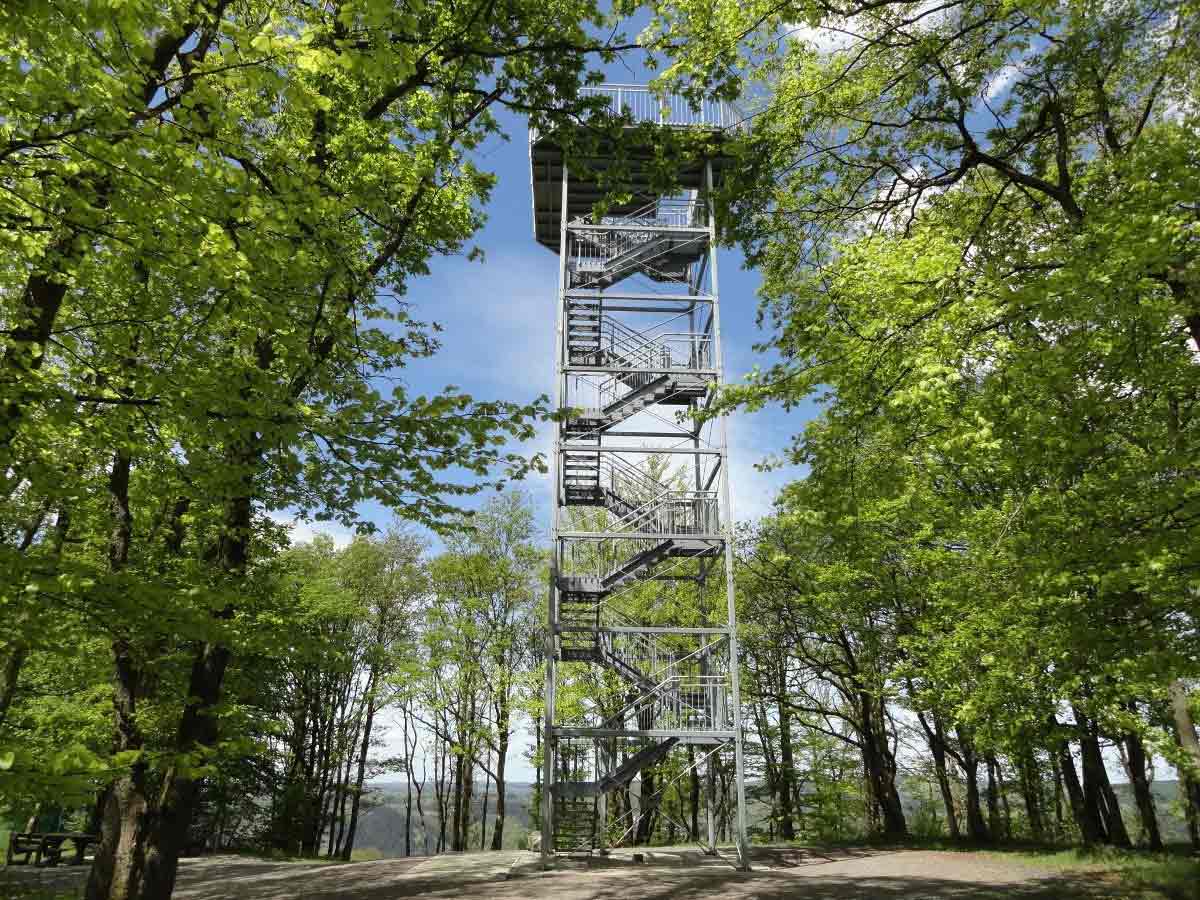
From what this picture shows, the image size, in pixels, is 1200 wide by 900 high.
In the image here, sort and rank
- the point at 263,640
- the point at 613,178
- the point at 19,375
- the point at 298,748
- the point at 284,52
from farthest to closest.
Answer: the point at 298,748 < the point at 263,640 < the point at 613,178 < the point at 19,375 < the point at 284,52

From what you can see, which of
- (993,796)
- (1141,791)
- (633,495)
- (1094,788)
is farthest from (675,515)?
(993,796)

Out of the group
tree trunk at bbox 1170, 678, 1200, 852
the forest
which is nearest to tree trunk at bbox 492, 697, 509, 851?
the forest

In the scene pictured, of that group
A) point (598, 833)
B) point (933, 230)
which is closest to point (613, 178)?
point (933, 230)

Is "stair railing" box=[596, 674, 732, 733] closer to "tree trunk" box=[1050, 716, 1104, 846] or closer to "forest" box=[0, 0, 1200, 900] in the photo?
"forest" box=[0, 0, 1200, 900]

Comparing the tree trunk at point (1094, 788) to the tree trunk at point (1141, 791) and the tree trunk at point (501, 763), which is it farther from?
the tree trunk at point (501, 763)

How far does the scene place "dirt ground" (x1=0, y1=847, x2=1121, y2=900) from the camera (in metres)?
11.4

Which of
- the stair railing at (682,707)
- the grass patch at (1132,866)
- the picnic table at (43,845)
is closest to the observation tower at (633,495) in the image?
the stair railing at (682,707)

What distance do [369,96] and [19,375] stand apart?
5134 millimetres

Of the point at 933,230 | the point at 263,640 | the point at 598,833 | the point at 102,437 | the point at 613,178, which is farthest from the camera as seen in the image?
the point at 598,833

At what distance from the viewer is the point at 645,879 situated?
13312mm

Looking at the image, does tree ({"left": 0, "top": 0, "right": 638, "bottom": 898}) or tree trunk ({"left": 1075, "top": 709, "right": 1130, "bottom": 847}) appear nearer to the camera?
tree ({"left": 0, "top": 0, "right": 638, "bottom": 898})

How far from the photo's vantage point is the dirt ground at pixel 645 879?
11.4 m

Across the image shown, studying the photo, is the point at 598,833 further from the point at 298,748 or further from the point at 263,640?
the point at 298,748

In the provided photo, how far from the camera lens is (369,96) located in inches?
336
